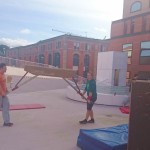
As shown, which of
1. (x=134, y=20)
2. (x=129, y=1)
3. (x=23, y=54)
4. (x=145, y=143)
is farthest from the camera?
(x=23, y=54)

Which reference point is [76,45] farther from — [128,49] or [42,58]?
[128,49]

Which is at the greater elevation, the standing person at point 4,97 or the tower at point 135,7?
the tower at point 135,7

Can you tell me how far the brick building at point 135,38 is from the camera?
2575 centimetres

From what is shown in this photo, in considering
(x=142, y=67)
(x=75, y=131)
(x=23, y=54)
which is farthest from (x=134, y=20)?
(x=23, y=54)

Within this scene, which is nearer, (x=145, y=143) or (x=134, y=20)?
(x=145, y=143)

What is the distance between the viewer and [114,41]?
29.9m

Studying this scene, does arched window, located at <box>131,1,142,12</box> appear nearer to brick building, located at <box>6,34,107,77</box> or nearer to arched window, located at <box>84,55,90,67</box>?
brick building, located at <box>6,34,107,77</box>

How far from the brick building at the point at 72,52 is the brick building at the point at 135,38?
2085cm

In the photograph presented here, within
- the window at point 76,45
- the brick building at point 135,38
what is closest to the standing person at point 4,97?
the brick building at point 135,38

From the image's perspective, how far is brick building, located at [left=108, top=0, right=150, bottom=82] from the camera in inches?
1014

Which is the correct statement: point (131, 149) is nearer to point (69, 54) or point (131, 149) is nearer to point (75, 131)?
point (75, 131)

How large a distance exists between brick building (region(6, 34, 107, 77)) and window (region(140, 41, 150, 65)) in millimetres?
25714

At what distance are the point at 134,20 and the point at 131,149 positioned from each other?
24485 mm

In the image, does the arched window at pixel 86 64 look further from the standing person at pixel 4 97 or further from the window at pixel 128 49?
the standing person at pixel 4 97
